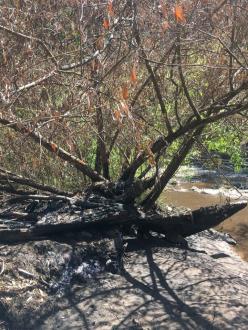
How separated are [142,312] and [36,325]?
3.83 ft

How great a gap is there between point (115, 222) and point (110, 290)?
61.6 inches

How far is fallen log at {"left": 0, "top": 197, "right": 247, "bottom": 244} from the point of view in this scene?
7.12 m

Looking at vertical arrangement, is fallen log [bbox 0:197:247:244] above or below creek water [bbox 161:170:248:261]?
above

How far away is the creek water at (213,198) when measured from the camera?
1145 centimetres

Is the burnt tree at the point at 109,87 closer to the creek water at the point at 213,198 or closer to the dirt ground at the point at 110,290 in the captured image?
the dirt ground at the point at 110,290

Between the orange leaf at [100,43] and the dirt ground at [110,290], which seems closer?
the orange leaf at [100,43]

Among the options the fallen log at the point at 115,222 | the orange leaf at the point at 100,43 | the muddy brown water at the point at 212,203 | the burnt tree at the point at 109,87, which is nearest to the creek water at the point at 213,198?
the muddy brown water at the point at 212,203

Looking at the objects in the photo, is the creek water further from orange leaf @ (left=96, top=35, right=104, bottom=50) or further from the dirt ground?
orange leaf @ (left=96, top=35, right=104, bottom=50)

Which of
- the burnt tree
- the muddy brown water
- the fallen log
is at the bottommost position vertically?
the muddy brown water

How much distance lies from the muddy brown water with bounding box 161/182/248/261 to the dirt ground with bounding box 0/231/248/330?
3.10m

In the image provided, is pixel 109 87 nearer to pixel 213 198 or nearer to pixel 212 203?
pixel 212 203

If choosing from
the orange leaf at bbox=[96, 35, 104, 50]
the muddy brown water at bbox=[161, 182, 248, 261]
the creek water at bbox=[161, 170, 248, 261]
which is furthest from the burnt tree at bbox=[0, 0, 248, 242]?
the muddy brown water at bbox=[161, 182, 248, 261]

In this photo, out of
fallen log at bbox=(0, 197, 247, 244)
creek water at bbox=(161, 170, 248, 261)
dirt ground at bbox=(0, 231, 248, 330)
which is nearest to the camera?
dirt ground at bbox=(0, 231, 248, 330)

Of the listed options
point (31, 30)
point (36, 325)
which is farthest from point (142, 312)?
point (31, 30)
